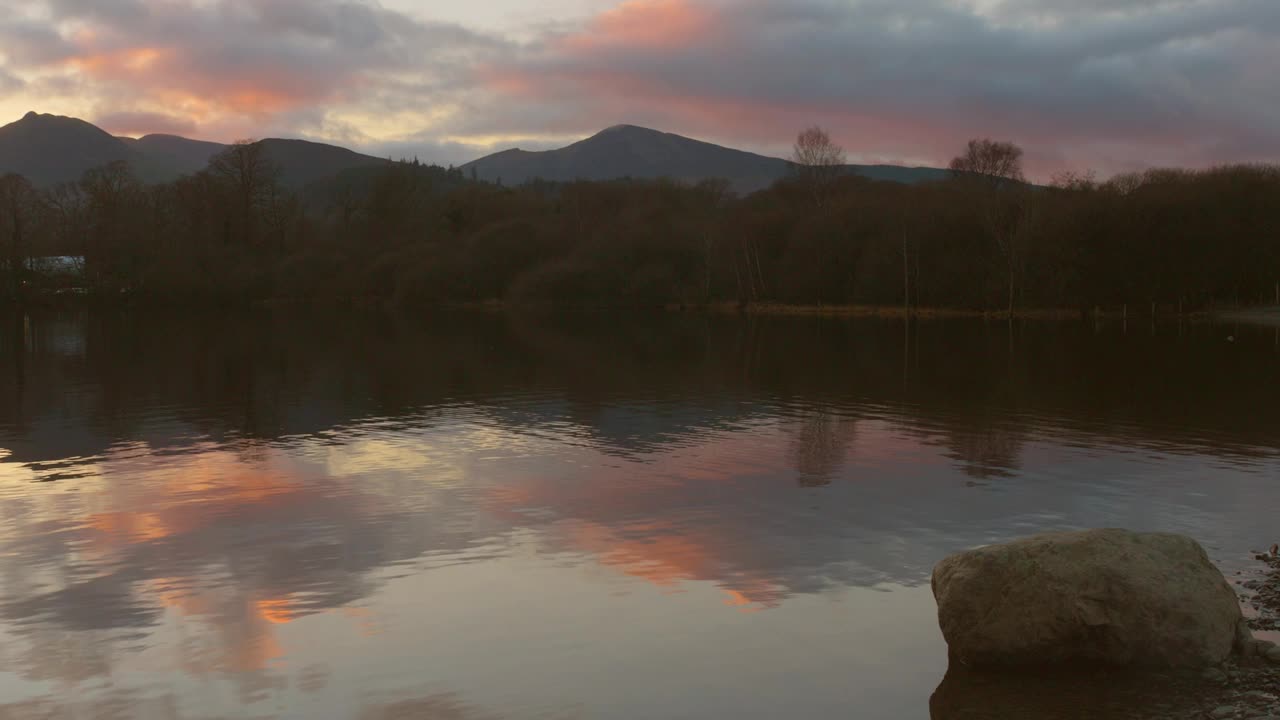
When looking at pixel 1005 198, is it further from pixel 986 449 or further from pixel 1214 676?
pixel 1214 676

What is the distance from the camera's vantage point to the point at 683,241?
115938mm

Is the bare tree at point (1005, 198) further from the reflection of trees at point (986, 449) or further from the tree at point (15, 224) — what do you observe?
the tree at point (15, 224)

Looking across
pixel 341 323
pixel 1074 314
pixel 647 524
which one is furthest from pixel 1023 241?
pixel 647 524

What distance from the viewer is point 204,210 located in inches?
4916

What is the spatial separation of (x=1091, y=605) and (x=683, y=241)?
108066 mm

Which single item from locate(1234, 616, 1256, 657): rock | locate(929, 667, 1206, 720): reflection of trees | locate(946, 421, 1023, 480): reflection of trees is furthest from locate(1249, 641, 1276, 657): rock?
locate(946, 421, 1023, 480): reflection of trees

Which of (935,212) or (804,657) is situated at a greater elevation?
(935,212)

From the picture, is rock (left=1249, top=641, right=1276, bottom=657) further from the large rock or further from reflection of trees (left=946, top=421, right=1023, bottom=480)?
reflection of trees (left=946, top=421, right=1023, bottom=480)

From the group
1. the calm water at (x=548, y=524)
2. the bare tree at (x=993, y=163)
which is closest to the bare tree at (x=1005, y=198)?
the bare tree at (x=993, y=163)

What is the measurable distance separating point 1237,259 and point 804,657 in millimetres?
89897

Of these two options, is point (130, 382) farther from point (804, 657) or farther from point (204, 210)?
point (204, 210)

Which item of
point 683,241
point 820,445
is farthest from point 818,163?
point 820,445

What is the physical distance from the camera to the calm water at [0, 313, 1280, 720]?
360 inches

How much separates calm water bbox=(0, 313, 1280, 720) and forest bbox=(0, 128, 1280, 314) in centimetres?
5488
